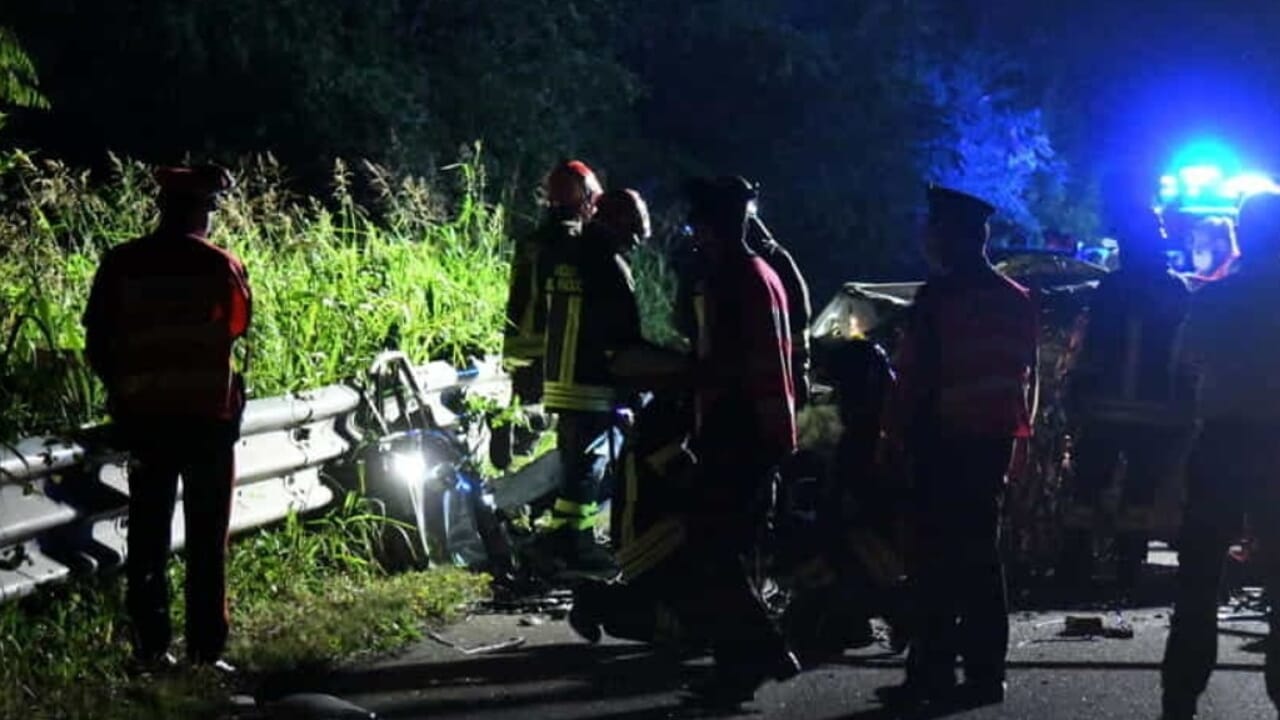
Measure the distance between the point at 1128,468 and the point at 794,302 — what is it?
73.7 inches

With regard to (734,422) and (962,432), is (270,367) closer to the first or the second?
(734,422)

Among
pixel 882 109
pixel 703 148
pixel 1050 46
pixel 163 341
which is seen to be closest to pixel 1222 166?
pixel 882 109

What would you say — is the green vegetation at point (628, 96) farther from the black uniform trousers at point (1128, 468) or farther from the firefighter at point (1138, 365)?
the firefighter at point (1138, 365)

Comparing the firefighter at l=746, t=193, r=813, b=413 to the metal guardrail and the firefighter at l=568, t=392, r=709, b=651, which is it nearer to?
the firefighter at l=568, t=392, r=709, b=651

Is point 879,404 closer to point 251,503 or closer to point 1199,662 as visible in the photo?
point 1199,662

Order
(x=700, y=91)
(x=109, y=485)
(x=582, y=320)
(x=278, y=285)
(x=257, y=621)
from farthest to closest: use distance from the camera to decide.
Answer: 1. (x=700, y=91)
2. (x=278, y=285)
3. (x=582, y=320)
4. (x=257, y=621)
5. (x=109, y=485)

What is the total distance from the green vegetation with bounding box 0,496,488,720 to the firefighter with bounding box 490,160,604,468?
1.07m

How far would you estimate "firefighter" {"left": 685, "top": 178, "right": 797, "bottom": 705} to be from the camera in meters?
7.21

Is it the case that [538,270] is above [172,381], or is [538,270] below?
above

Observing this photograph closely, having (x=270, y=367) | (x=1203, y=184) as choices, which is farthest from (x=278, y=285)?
(x=1203, y=184)

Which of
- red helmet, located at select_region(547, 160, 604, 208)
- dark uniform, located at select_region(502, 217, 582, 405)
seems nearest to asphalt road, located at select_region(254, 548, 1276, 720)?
dark uniform, located at select_region(502, 217, 582, 405)

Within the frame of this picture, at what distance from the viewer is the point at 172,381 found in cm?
721

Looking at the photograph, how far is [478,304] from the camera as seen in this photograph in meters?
12.4

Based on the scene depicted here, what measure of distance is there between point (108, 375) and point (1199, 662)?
404cm
